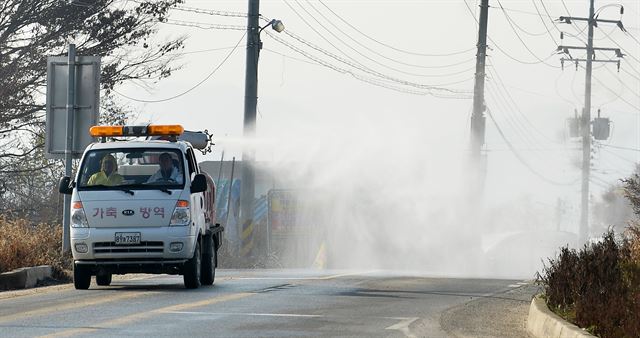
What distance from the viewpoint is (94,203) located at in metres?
18.8

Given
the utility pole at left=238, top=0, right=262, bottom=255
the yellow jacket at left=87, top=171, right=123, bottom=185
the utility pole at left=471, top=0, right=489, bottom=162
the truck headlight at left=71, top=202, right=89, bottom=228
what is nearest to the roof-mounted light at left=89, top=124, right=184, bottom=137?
the yellow jacket at left=87, top=171, right=123, bottom=185

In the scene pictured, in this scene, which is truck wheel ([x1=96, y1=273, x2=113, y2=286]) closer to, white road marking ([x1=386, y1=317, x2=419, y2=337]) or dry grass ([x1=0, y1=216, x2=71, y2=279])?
dry grass ([x1=0, y1=216, x2=71, y2=279])

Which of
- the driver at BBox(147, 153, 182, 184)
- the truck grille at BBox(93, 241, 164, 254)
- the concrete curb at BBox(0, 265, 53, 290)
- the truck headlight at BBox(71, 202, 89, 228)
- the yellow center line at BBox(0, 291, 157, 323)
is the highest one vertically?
the driver at BBox(147, 153, 182, 184)

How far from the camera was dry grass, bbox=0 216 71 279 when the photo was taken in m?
22.0

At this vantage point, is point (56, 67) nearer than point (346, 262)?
Yes

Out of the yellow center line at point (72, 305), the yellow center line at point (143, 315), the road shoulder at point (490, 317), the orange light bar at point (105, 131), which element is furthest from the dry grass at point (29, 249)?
the road shoulder at point (490, 317)

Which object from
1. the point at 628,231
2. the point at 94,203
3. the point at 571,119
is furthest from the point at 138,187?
the point at 571,119

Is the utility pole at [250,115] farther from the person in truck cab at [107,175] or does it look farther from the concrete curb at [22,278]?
the person in truck cab at [107,175]

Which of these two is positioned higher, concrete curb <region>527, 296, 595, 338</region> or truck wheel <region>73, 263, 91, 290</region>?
concrete curb <region>527, 296, 595, 338</region>

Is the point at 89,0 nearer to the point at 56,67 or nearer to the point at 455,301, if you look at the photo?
the point at 56,67

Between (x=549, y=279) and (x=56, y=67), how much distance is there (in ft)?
37.7

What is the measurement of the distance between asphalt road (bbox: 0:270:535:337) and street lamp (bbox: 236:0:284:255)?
13.0 m

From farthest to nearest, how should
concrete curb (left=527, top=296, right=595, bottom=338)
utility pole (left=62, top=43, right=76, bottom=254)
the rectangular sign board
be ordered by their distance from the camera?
1. the rectangular sign board
2. utility pole (left=62, top=43, right=76, bottom=254)
3. concrete curb (left=527, top=296, right=595, bottom=338)

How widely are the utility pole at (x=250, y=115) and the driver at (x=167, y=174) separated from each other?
14.9 metres
